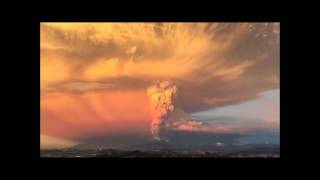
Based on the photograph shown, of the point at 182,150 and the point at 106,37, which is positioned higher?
the point at 106,37
